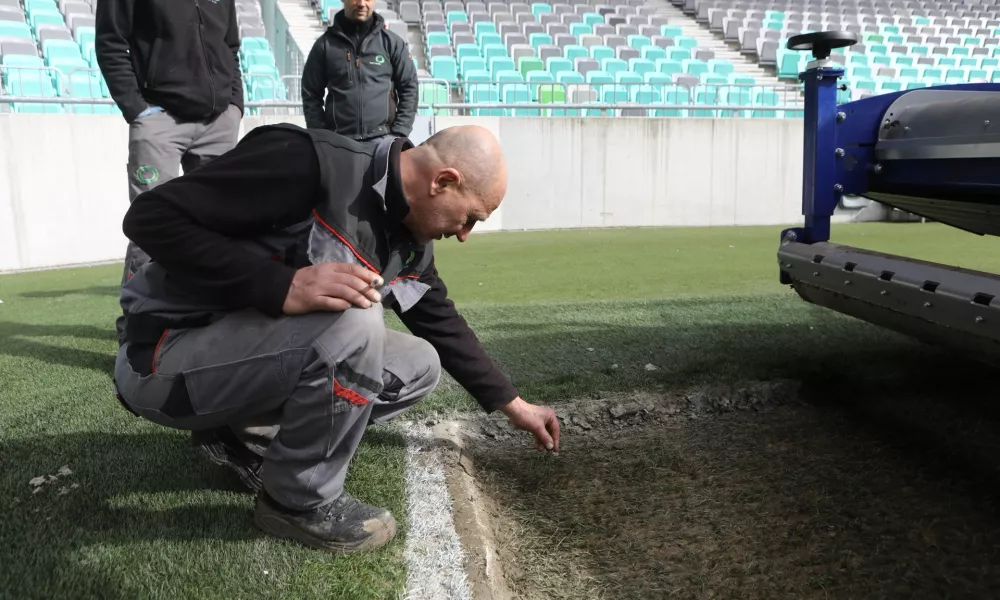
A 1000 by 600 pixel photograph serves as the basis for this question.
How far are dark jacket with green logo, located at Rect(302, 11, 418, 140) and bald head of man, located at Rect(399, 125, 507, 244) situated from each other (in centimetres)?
264

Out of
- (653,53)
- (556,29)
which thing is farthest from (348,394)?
(556,29)

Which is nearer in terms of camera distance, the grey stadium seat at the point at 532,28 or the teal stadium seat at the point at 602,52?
the teal stadium seat at the point at 602,52

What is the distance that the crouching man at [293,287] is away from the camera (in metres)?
1.65

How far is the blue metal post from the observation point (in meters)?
2.78

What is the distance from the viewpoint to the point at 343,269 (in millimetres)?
1674

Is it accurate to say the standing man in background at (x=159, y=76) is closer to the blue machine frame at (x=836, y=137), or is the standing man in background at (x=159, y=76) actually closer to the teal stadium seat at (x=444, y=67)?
the blue machine frame at (x=836, y=137)

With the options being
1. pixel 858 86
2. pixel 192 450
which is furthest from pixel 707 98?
pixel 192 450

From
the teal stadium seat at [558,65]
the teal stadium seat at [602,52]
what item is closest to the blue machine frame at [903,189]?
the teal stadium seat at [558,65]

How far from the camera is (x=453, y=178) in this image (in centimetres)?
168

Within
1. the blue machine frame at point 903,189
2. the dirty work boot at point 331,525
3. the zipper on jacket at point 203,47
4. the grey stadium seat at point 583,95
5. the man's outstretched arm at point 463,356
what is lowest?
the dirty work boot at point 331,525

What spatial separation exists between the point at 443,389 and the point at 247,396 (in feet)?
4.43

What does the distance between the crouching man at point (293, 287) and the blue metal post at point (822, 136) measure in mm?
1614

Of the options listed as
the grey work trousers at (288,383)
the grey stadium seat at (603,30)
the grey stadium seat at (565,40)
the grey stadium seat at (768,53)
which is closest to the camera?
the grey work trousers at (288,383)

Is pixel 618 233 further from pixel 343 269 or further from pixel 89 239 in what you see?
pixel 343 269
